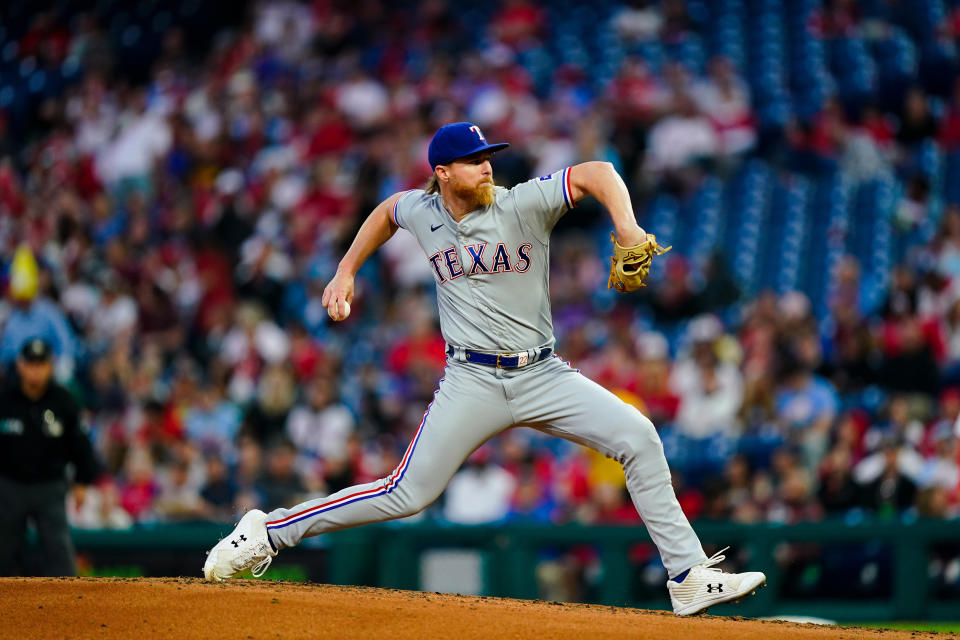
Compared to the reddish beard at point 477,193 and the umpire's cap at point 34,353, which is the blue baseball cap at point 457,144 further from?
the umpire's cap at point 34,353

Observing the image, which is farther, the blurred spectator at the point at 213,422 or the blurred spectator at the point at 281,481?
the blurred spectator at the point at 213,422

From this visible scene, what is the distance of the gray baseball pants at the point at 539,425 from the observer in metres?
4.96

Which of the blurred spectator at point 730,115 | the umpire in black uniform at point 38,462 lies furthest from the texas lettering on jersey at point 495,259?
the blurred spectator at point 730,115

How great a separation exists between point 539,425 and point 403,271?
23.9 feet

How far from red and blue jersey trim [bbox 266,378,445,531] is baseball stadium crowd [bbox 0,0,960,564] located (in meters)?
3.08

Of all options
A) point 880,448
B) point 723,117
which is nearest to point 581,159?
point 723,117

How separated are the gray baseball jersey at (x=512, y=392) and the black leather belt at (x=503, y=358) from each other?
0.02 metres

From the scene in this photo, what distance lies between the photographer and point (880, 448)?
8617 mm

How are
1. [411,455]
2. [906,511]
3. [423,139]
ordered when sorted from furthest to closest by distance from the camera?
1. [423,139]
2. [906,511]
3. [411,455]

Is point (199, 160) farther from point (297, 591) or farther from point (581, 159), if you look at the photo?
point (297, 591)

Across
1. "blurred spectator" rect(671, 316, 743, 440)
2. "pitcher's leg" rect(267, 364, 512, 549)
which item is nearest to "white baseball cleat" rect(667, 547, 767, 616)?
"pitcher's leg" rect(267, 364, 512, 549)

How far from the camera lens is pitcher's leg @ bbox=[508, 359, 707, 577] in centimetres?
496

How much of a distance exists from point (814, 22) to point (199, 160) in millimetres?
6721

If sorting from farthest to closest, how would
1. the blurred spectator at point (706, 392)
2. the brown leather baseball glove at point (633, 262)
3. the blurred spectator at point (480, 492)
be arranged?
1. the blurred spectator at point (706, 392)
2. the blurred spectator at point (480, 492)
3. the brown leather baseball glove at point (633, 262)
